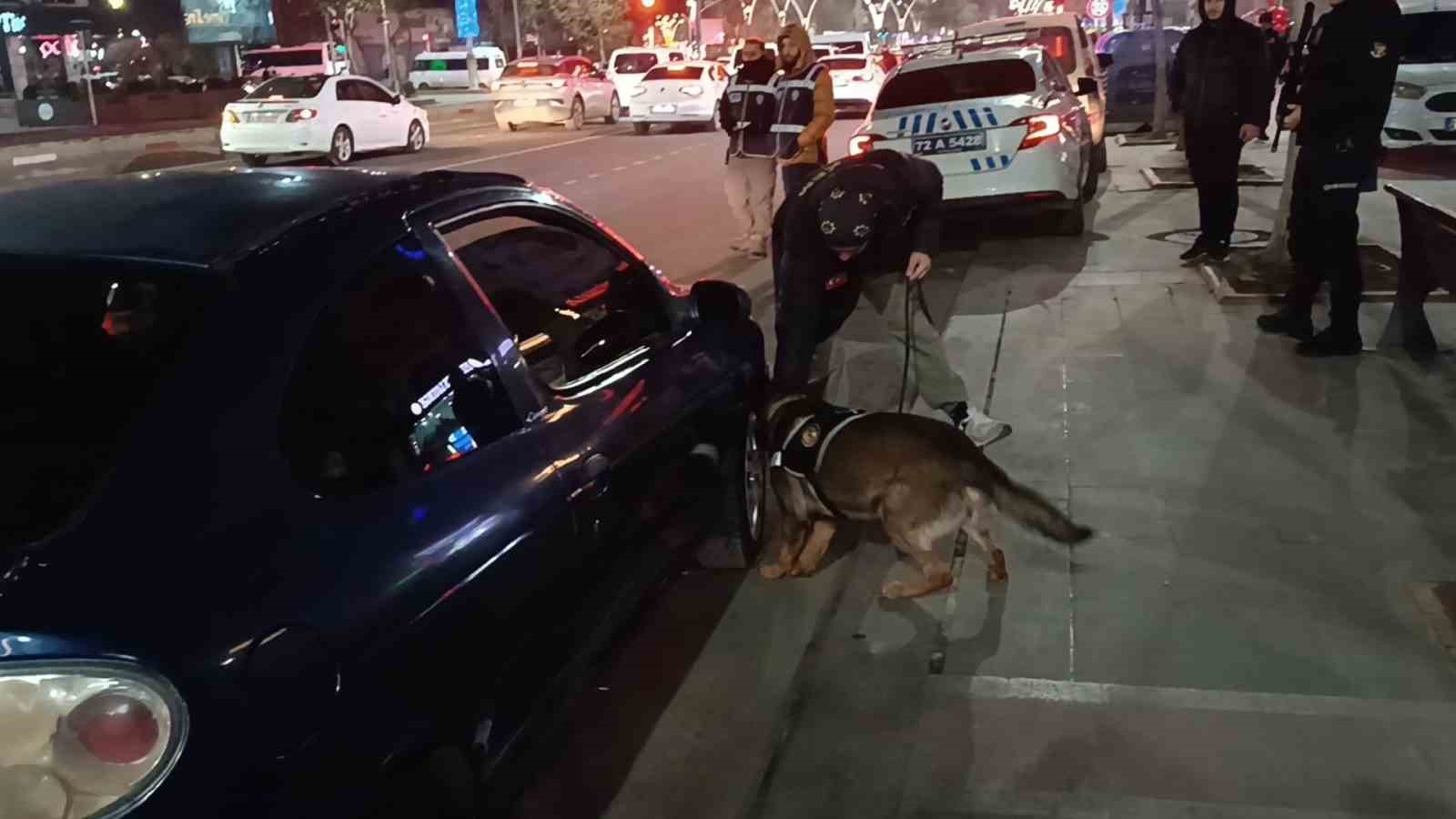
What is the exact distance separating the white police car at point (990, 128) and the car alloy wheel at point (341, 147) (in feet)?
40.9

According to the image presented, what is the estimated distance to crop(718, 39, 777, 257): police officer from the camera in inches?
380

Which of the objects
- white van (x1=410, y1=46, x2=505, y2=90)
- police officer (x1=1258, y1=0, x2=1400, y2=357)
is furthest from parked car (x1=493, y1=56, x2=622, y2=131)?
police officer (x1=1258, y1=0, x2=1400, y2=357)

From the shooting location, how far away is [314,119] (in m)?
20.0

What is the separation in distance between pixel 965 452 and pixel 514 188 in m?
1.69

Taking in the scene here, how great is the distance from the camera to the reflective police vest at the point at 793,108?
9320 mm

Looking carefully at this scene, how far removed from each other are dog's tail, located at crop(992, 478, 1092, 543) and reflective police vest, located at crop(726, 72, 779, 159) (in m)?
5.96

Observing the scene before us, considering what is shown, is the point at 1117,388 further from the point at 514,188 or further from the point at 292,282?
the point at 292,282

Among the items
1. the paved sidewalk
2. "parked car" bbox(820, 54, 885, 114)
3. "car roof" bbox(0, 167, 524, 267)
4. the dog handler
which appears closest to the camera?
"car roof" bbox(0, 167, 524, 267)

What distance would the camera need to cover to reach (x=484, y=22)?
5731 centimetres

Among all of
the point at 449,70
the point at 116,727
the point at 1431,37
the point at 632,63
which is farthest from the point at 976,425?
the point at 449,70

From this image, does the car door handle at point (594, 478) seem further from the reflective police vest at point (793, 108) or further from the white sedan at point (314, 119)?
the white sedan at point (314, 119)

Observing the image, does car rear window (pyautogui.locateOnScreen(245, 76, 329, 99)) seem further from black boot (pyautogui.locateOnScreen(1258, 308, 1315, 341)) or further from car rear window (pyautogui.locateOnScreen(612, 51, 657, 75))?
black boot (pyautogui.locateOnScreen(1258, 308, 1315, 341))

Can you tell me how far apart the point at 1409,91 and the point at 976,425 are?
11.3m

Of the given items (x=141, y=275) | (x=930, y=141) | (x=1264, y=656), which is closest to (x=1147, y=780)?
(x=1264, y=656)
